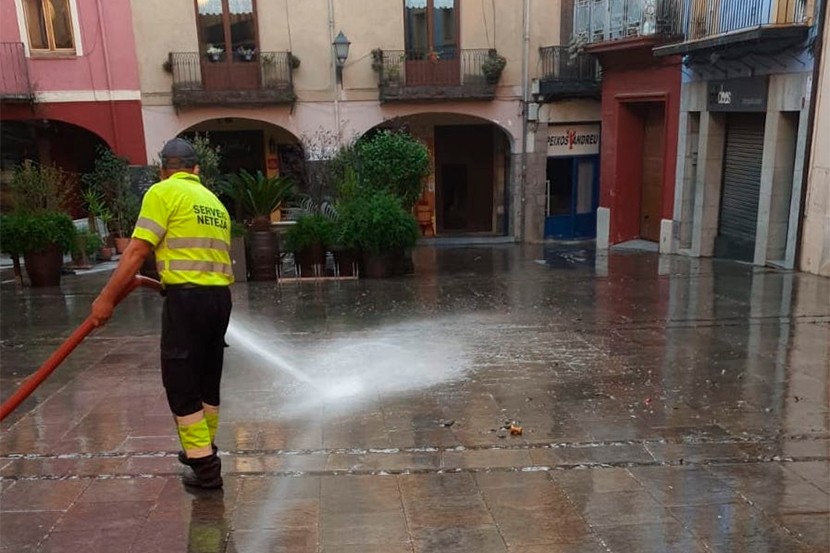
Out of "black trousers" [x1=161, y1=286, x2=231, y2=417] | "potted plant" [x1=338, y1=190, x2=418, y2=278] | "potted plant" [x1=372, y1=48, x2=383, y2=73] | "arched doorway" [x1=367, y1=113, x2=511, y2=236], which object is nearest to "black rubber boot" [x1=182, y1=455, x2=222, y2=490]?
"black trousers" [x1=161, y1=286, x2=231, y2=417]

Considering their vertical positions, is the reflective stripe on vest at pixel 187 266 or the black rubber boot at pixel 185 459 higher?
the reflective stripe on vest at pixel 187 266

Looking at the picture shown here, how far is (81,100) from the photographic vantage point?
16.2m

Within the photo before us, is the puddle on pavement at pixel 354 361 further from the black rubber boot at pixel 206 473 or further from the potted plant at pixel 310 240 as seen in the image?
the potted plant at pixel 310 240

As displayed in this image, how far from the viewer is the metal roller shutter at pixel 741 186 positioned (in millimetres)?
12266

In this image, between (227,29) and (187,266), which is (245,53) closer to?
(227,29)

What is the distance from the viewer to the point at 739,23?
1170 centimetres

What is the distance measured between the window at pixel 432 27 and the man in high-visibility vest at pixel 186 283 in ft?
46.5

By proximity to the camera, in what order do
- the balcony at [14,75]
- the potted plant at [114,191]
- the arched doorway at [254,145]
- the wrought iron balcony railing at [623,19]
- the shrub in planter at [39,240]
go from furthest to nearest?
the arched doorway at [254,145] < the balcony at [14,75] < the potted plant at [114,191] < the wrought iron balcony railing at [623,19] < the shrub in planter at [39,240]

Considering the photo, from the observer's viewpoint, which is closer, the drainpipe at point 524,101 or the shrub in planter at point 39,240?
the shrub in planter at point 39,240

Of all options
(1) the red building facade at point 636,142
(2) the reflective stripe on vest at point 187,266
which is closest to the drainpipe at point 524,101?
(1) the red building facade at point 636,142

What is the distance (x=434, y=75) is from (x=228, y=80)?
4757 mm

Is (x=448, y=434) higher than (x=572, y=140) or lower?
lower

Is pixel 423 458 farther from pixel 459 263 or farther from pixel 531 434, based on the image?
pixel 459 263

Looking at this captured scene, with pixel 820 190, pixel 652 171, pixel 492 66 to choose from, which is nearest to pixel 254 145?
pixel 492 66
